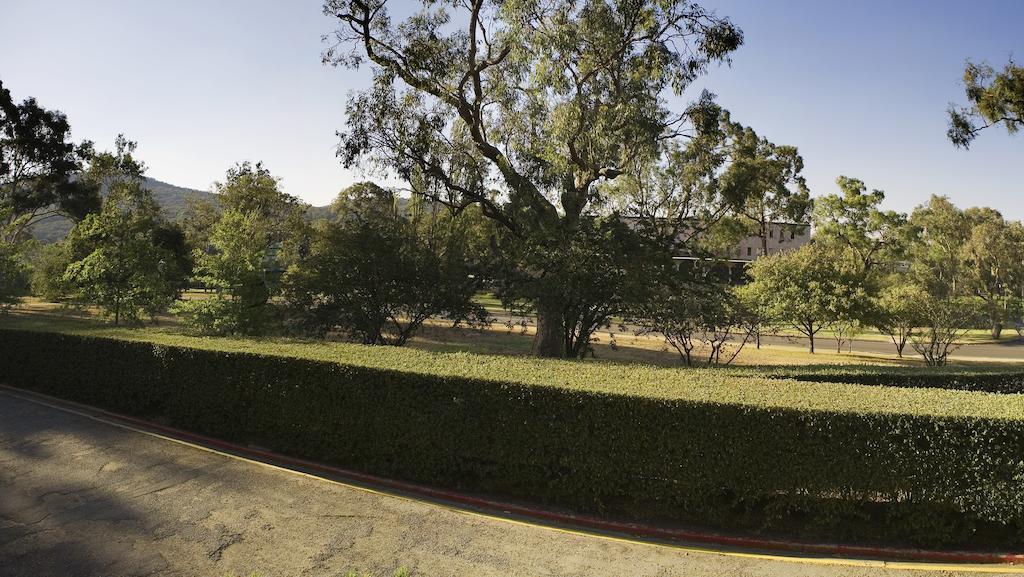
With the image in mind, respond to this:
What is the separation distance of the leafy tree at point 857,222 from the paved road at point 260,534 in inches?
1540

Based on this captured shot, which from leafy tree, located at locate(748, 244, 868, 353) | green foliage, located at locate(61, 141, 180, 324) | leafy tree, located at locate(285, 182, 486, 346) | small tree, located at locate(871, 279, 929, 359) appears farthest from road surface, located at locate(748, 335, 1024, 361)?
green foliage, located at locate(61, 141, 180, 324)

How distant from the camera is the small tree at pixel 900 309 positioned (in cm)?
2433

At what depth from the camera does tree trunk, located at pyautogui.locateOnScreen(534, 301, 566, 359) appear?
1514 centimetres

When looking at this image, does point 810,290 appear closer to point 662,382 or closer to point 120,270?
point 662,382

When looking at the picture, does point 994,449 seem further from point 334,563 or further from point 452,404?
point 334,563

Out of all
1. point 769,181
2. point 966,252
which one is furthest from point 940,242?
point 769,181

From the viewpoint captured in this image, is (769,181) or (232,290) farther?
(769,181)

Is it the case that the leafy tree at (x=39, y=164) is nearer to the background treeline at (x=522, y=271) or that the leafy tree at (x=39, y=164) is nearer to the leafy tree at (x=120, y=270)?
the background treeline at (x=522, y=271)

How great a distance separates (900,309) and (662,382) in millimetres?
22535

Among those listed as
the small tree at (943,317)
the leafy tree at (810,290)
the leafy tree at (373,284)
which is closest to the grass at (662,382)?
the leafy tree at (373,284)

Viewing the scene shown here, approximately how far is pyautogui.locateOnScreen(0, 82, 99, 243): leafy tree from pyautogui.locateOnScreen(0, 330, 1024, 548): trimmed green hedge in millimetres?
37370

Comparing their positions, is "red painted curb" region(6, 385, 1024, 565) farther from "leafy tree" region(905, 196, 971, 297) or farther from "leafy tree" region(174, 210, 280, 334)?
"leafy tree" region(905, 196, 971, 297)

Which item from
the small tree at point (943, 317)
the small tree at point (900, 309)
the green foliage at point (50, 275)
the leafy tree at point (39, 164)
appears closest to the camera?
the small tree at point (943, 317)

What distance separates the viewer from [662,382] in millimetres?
7402
